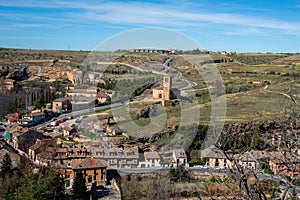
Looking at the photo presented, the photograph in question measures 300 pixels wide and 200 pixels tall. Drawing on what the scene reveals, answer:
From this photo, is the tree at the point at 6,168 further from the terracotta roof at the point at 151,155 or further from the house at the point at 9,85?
the house at the point at 9,85

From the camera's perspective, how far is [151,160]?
1496 centimetres

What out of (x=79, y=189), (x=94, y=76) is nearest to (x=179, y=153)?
(x=79, y=189)

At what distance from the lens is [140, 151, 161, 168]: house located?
14.9 metres

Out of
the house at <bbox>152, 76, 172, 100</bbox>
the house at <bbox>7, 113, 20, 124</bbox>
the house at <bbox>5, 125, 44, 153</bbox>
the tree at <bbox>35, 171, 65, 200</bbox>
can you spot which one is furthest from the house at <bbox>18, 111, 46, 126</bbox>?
the tree at <bbox>35, 171, 65, 200</bbox>

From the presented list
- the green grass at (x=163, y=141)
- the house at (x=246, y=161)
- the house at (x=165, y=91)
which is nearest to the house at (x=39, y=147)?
the green grass at (x=163, y=141)

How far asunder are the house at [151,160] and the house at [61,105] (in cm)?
1237

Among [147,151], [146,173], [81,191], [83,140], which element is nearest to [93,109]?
[83,140]

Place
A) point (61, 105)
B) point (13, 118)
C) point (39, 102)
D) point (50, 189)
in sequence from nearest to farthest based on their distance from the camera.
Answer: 1. point (50, 189)
2. point (13, 118)
3. point (61, 105)
4. point (39, 102)

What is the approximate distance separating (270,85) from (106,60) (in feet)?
55.4

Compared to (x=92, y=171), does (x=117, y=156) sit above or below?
above

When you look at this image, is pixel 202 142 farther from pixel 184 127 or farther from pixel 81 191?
pixel 81 191

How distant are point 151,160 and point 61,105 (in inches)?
511

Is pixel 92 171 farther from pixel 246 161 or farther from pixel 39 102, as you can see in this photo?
pixel 39 102

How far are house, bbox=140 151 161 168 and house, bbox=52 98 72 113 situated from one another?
40.6ft
